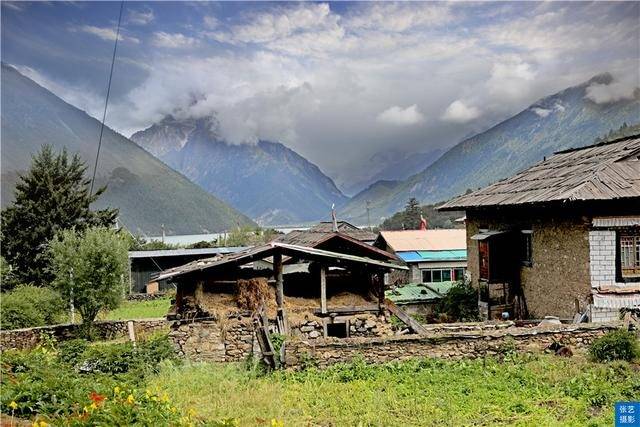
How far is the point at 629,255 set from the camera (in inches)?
634

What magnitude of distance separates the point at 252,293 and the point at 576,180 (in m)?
9.41

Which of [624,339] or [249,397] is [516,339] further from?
[249,397]

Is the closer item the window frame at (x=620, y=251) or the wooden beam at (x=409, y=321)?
the wooden beam at (x=409, y=321)

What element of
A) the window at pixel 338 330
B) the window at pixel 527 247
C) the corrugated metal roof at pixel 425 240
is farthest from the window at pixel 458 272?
the window at pixel 338 330

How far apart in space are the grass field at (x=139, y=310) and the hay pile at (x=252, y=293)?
1228cm

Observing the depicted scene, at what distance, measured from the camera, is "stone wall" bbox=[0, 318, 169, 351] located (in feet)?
63.7

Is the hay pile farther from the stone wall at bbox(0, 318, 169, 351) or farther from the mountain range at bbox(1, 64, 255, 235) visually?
the mountain range at bbox(1, 64, 255, 235)

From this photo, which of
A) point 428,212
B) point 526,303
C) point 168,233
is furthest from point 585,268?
point 168,233

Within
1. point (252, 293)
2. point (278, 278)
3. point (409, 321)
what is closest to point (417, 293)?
point (409, 321)

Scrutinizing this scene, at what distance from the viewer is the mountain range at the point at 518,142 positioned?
131750 millimetres

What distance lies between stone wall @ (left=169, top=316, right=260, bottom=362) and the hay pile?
521 millimetres

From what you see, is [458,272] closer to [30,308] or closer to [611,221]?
[611,221]

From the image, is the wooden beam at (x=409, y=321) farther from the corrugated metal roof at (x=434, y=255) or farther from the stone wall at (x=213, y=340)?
the corrugated metal roof at (x=434, y=255)

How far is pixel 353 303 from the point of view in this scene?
15.8 metres
